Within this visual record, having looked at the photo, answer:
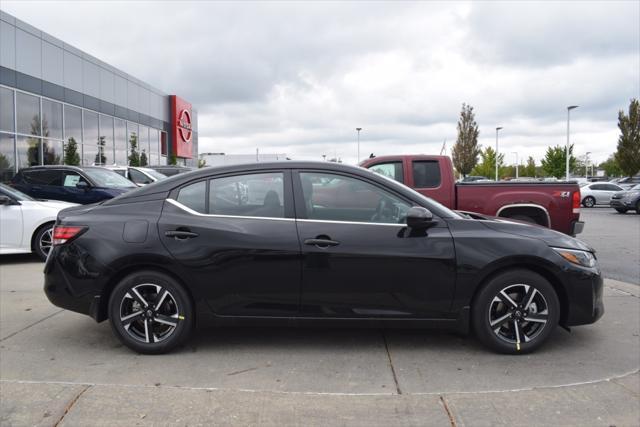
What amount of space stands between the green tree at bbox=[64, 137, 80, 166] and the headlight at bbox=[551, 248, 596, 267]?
24.3 metres

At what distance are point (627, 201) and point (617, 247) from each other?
13.6 meters

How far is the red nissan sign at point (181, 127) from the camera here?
42000mm

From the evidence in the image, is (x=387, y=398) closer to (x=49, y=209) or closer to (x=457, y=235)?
(x=457, y=235)

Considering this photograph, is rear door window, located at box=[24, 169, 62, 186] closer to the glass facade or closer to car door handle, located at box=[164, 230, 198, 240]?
the glass facade

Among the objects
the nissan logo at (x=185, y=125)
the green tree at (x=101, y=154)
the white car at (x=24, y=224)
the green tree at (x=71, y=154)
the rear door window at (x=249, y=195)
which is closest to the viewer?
the rear door window at (x=249, y=195)

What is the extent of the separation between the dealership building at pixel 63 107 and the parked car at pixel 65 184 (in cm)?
895

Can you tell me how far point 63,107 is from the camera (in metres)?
25.1

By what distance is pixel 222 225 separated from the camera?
14.1 feet

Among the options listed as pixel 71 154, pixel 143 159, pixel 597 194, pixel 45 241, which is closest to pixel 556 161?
pixel 597 194

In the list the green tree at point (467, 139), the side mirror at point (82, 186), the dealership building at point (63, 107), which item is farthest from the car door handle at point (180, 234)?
the green tree at point (467, 139)

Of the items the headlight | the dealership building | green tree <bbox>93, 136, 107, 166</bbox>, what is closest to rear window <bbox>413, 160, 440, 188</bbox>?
the headlight

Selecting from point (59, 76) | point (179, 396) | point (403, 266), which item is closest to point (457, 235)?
point (403, 266)

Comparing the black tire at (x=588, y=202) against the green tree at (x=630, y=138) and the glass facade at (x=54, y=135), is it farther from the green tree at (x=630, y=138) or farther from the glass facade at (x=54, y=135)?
the glass facade at (x=54, y=135)

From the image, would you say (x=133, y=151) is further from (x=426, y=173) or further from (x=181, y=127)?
(x=426, y=173)
